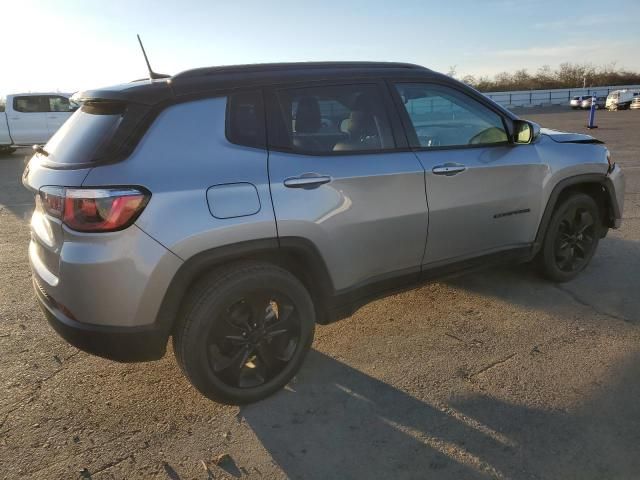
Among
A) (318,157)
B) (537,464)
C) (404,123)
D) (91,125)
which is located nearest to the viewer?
(537,464)

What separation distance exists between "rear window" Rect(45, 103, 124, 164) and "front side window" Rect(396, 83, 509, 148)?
5.80 ft

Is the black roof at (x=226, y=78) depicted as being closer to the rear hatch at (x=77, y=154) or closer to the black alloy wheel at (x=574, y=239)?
the rear hatch at (x=77, y=154)

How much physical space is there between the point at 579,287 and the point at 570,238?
415 millimetres

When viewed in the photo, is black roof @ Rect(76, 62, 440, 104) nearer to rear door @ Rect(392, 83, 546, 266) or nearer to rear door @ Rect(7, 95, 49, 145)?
rear door @ Rect(392, 83, 546, 266)

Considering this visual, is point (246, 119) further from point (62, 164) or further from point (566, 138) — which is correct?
Result: point (566, 138)

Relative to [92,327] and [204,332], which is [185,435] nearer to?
[204,332]

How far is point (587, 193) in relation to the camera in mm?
4238

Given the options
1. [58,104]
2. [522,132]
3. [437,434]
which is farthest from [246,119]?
[58,104]

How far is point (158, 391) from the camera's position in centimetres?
286

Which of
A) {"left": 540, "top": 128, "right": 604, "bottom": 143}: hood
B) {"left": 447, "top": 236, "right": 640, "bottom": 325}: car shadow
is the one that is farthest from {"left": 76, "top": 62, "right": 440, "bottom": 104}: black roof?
{"left": 447, "top": 236, "right": 640, "bottom": 325}: car shadow

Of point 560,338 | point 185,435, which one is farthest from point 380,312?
point 185,435

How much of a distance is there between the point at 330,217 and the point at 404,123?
0.89m

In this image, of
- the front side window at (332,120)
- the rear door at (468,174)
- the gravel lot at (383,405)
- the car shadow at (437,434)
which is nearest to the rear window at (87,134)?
the front side window at (332,120)

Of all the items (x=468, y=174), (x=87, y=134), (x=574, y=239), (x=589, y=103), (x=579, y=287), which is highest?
(x=87, y=134)
